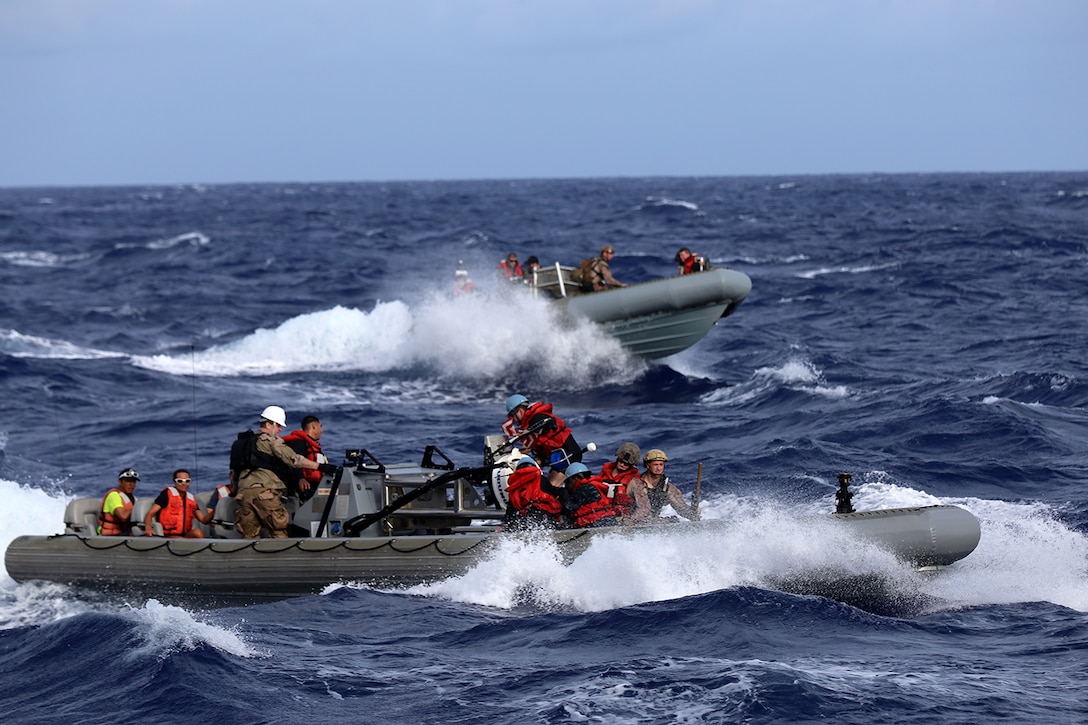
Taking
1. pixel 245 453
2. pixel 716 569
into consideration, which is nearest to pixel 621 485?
pixel 716 569

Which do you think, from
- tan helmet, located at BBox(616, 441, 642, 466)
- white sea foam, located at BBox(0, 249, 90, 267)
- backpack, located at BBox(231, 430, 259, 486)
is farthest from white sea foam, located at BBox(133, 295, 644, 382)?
white sea foam, located at BBox(0, 249, 90, 267)

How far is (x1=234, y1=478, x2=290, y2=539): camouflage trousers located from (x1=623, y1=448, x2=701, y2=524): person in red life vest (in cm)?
327

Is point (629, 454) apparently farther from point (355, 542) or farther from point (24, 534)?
point (24, 534)

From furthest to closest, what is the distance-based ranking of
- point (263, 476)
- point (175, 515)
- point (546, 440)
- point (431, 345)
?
point (431, 345) → point (175, 515) → point (546, 440) → point (263, 476)

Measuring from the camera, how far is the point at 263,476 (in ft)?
42.3

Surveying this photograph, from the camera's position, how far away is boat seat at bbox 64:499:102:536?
45.0 feet

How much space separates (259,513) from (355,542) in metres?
1.16

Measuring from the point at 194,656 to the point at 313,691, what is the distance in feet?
3.87

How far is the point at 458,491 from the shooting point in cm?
1305

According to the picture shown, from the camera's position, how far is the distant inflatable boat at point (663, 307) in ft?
74.7

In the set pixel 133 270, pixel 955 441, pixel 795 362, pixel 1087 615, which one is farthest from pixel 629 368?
pixel 133 270

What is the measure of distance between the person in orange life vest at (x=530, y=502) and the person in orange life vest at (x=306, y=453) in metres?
2.08

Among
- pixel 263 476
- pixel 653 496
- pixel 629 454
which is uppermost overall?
pixel 629 454

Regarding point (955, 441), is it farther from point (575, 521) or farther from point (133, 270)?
point (133, 270)
